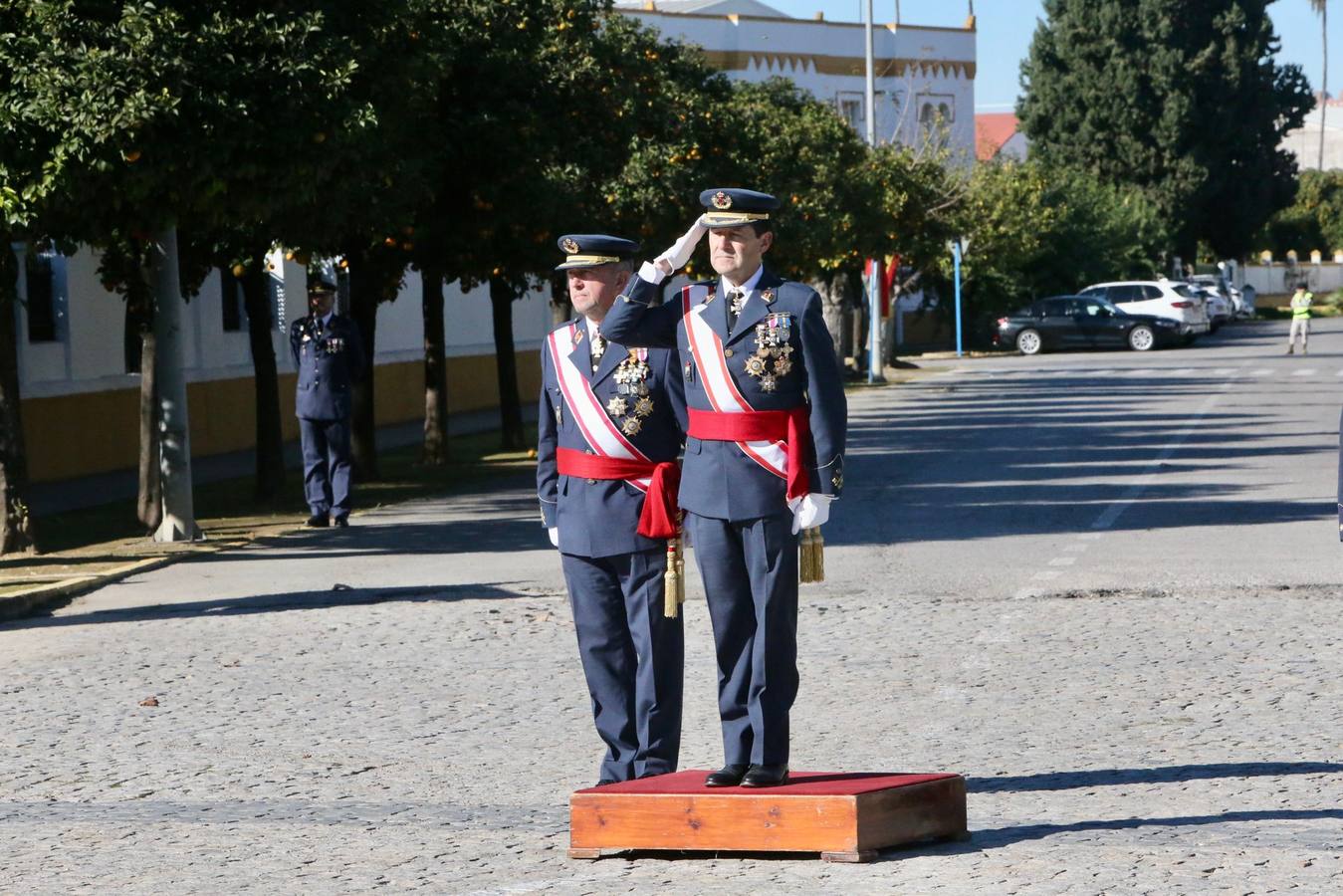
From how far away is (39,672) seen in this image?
10.0 metres

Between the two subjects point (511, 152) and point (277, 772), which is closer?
point (277, 772)

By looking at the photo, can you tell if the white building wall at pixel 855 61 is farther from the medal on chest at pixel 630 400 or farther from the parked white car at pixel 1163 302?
the medal on chest at pixel 630 400

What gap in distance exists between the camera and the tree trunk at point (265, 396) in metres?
19.3

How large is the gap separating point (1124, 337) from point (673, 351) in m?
46.7

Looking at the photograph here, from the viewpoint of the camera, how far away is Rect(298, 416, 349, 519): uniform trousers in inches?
654

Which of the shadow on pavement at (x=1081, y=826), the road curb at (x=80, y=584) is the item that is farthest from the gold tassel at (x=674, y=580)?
the road curb at (x=80, y=584)

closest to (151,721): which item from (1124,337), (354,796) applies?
(354,796)

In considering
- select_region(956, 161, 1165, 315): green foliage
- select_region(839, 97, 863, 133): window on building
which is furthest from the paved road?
select_region(839, 97, 863, 133): window on building

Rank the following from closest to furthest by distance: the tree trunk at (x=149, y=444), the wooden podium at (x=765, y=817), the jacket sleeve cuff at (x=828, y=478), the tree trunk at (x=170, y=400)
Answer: the wooden podium at (x=765, y=817) → the jacket sleeve cuff at (x=828, y=478) → the tree trunk at (x=170, y=400) → the tree trunk at (x=149, y=444)

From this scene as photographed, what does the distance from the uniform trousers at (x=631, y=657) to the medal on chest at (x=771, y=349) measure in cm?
71

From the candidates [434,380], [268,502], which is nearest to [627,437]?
[268,502]

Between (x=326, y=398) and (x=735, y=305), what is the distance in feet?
34.7

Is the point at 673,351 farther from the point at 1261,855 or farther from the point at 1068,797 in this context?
the point at 1261,855

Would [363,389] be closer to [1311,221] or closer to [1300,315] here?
[1300,315]
